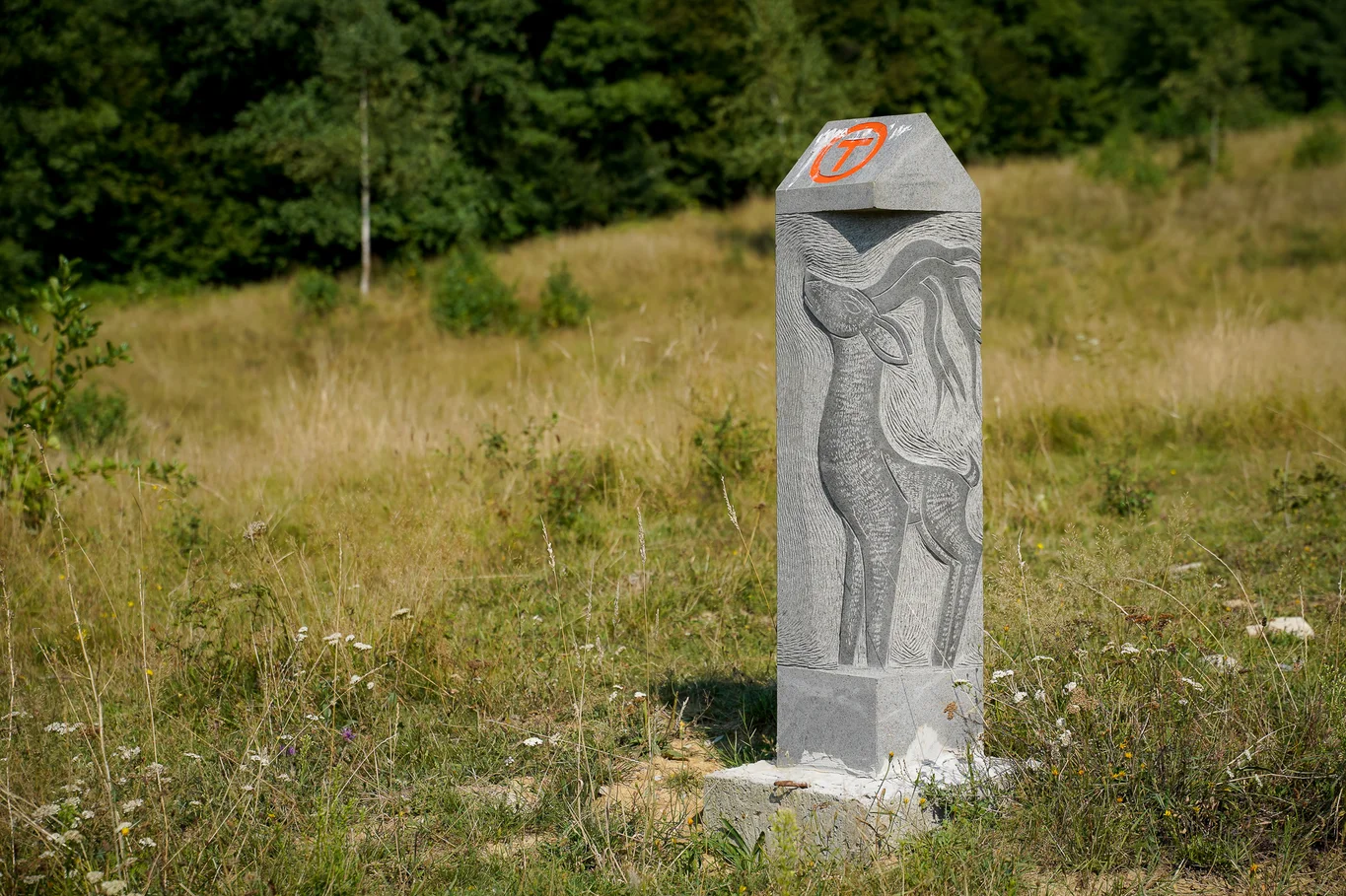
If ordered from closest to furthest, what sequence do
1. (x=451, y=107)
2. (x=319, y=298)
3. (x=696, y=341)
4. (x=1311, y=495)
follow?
(x=1311, y=495), (x=696, y=341), (x=319, y=298), (x=451, y=107)

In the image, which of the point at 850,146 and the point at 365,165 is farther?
the point at 365,165

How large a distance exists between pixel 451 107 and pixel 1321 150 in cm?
1932

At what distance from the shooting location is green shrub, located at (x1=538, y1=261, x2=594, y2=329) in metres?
16.0

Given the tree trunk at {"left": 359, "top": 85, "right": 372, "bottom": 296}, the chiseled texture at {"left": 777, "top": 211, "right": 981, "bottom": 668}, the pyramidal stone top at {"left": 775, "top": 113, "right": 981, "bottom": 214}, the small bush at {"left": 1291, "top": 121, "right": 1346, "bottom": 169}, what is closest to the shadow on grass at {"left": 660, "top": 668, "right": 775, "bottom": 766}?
the chiseled texture at {"left": 777, "top": 211, "right": 981, "bottom": 668}

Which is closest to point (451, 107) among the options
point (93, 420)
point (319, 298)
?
point (319, 298)

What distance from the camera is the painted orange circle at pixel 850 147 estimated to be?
3014 millimetres

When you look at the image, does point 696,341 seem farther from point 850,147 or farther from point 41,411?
point 850,147

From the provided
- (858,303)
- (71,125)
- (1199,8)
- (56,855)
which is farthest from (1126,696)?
(1199,8)

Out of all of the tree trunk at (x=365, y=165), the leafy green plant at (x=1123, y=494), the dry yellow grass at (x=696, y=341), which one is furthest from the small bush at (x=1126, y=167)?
the leafy green plant at (x=1123, y=494)

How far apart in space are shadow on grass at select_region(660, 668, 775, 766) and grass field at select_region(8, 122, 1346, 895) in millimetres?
17

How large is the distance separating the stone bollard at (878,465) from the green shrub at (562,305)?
12947 mm

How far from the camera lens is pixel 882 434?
300 cm

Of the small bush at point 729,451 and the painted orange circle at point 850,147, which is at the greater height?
the painted orange circle at point 850,147

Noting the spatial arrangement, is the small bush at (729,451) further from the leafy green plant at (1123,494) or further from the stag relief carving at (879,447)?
the stag relief carving at (879,447)
